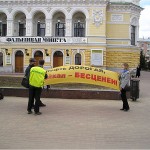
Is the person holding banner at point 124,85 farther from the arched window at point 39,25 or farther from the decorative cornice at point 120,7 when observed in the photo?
the arched window at point 39,25

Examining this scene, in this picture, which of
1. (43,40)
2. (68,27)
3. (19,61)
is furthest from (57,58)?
(19,61)

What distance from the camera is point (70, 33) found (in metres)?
44.3

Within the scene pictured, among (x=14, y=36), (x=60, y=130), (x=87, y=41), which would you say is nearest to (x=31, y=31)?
(x=14, y=36)

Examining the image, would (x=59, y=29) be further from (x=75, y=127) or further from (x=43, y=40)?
(x=75, y=127)

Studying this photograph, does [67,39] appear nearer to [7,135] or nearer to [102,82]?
[102,82]

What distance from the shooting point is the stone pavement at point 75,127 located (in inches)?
312

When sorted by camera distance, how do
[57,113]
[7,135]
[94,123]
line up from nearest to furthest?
[7,135] < [94,123] < [57,113]

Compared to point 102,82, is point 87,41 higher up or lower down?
higher up

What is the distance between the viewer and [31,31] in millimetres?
45000

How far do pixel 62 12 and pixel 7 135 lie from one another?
3773cm

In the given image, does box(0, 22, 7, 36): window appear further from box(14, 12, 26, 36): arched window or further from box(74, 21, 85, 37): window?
box(74, 21, 85, 37): window

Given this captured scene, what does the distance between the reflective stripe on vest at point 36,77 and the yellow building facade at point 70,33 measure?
31751 mm

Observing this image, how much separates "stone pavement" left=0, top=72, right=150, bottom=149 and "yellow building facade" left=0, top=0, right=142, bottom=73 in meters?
29.6


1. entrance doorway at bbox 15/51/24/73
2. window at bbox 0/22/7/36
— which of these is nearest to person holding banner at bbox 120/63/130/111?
entrance doorway at bbox 15/51/24/73
